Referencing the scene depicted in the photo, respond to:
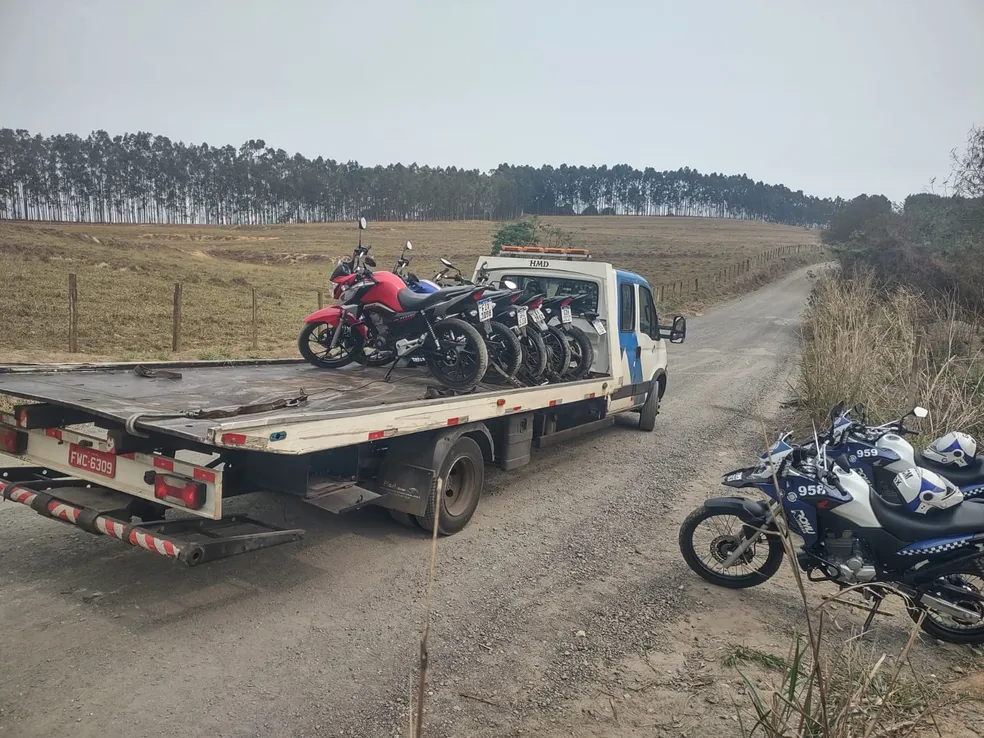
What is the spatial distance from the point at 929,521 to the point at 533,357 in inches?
151

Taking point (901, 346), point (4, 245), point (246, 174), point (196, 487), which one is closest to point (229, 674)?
point (196, 487)

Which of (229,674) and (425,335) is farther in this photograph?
(425,335)

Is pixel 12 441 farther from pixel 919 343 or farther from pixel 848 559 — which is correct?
pixel 919 343

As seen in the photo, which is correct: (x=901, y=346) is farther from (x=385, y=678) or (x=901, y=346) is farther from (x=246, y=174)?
(x=246, y=174)

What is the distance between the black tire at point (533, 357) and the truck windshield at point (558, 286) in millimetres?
1149

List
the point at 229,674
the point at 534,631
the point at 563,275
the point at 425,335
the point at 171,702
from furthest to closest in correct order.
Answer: the point at 563,275 → the point at 425,335 → the point at 534,631 → the point at 229,674 → the point at 171,702

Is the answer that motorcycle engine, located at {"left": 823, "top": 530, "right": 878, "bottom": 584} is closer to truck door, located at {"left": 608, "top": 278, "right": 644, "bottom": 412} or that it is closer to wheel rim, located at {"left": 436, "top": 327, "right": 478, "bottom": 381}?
wheel rim, located at {"left": 436, "top": 327, "right": 478, "bottom": 381}

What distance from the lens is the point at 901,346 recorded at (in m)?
9.10

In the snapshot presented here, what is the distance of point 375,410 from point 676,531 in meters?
2.80

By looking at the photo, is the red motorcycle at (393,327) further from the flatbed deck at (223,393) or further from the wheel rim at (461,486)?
the wheel rim at (461,486)

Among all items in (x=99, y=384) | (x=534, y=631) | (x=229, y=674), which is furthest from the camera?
(x=99, y=384)

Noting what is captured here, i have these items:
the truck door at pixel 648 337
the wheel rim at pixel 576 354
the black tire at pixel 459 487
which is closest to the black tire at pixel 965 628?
the black tire at pixel 459 487

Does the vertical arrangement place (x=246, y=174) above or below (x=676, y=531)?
above

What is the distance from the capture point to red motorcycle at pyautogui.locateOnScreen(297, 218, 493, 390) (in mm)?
6320
